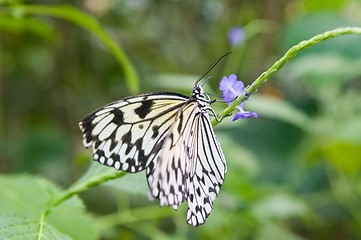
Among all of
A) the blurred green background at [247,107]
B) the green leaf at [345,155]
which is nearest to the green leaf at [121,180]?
the blurred green background at [247,107]

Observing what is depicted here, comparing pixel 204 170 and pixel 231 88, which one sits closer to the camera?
pixel 231 88

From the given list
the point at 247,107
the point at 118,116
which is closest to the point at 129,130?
the point at 118,116

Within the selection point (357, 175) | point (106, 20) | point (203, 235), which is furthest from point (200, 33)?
point (203, 235)

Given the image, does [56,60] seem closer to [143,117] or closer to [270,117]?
[270,117]

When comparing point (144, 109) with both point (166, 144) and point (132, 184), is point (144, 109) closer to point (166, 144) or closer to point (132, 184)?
point (166, 144)

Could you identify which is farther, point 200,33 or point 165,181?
point 200,33

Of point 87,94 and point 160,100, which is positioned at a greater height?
point 87,94

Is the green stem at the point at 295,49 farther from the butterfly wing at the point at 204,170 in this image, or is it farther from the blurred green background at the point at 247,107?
the blurred green background at the point at 247,107
